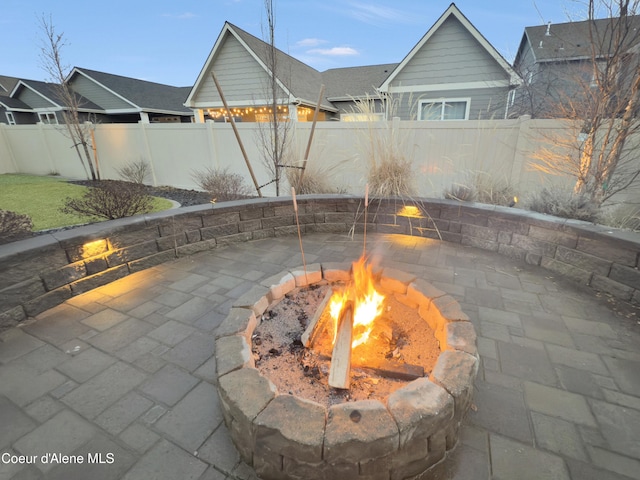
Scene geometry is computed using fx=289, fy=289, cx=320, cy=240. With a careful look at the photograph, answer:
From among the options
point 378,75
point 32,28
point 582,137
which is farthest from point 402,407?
point 378,75

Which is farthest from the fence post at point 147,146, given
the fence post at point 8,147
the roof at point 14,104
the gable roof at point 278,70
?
the roof at point 14,104

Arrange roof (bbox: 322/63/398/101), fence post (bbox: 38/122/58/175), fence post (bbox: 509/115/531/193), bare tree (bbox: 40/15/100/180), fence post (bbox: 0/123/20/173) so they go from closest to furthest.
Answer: fence post (bbox: 509/115/531/193) < bare tree (bbox: 40/15/100/180) < fence post (bbox: 38/122/58/175) < fence post (bbox: 0/123/20/173) < roof (bbox: 322/63/398/101)

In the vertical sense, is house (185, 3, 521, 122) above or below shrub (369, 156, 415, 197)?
above

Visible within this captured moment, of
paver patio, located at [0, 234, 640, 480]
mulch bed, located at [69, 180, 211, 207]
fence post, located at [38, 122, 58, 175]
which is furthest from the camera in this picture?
fence post, located at [38, 122, 58, 175]

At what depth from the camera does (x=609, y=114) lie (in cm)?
364

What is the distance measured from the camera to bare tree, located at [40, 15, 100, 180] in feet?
28.9

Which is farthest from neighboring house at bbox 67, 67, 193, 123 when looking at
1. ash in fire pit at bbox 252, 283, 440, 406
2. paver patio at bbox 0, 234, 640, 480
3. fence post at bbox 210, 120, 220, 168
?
ash in fire pit at bbox 252, 283, 440, 406

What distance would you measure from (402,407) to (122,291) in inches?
→ 104

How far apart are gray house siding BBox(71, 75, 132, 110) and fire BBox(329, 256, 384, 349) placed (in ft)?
57.2

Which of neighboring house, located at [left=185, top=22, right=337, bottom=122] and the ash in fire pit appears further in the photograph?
neighboring house, located at [left=185, top=22, right=337, bottom=122]

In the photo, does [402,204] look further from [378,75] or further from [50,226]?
[378,75]

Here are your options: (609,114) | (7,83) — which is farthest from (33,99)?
(609,114)

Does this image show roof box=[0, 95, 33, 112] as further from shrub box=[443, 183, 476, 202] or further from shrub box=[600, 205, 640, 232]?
shrub box=[600, 205, 640, 232]

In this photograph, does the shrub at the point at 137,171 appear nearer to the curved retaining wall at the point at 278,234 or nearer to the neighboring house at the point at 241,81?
the neighboring house at the point at 241,81
